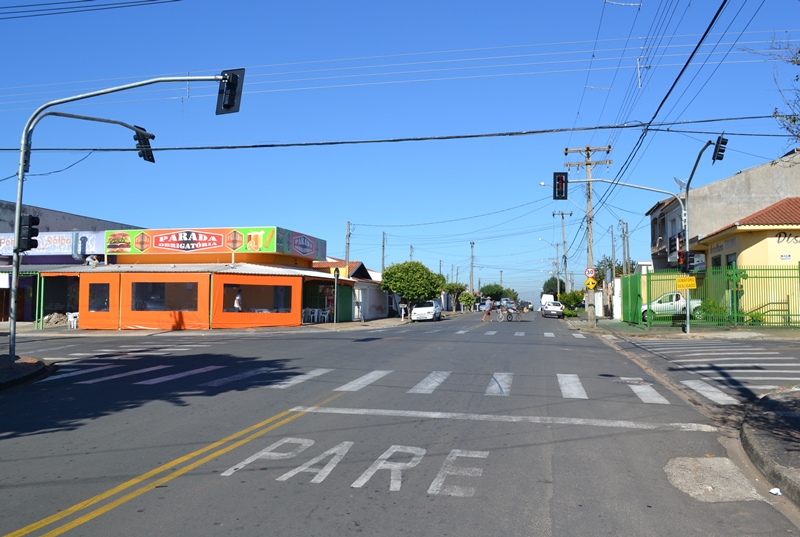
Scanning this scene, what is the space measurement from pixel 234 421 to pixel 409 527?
4807 millimetres

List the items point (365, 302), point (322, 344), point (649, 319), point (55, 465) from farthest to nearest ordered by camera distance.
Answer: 1. point (365, 302)
2. point (649, 319)
3. point (322, 344)
4. point (55, 465)

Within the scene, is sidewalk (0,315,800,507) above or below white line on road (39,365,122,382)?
above

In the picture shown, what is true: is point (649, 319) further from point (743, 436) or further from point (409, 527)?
point (409, 527)

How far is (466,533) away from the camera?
17.1ft

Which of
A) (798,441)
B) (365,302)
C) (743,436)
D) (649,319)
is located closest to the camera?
(798,441)

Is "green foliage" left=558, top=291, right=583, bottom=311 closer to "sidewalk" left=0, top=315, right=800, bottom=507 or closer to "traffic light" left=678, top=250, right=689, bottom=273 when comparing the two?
"traffic light" left=678, top=250, right=689, bottom=273

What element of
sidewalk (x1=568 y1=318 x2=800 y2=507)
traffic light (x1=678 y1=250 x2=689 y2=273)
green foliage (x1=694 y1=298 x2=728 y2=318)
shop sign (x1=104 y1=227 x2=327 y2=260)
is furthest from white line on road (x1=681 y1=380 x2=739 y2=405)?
shop sign (x1=104 y1=227 x2=327 y2=260)

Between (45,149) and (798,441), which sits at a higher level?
(45,149)

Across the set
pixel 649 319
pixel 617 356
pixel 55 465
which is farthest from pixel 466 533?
pixel 649 319

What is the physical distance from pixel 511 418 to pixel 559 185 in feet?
58.3

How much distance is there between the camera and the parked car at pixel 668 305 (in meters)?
33.3

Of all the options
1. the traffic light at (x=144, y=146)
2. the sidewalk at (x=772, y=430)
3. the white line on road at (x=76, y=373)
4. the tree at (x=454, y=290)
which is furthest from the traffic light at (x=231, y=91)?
the tree at (x=454, y=290)

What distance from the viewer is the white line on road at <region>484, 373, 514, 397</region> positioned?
12352 millimetres

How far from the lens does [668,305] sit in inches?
Answer: 1345
